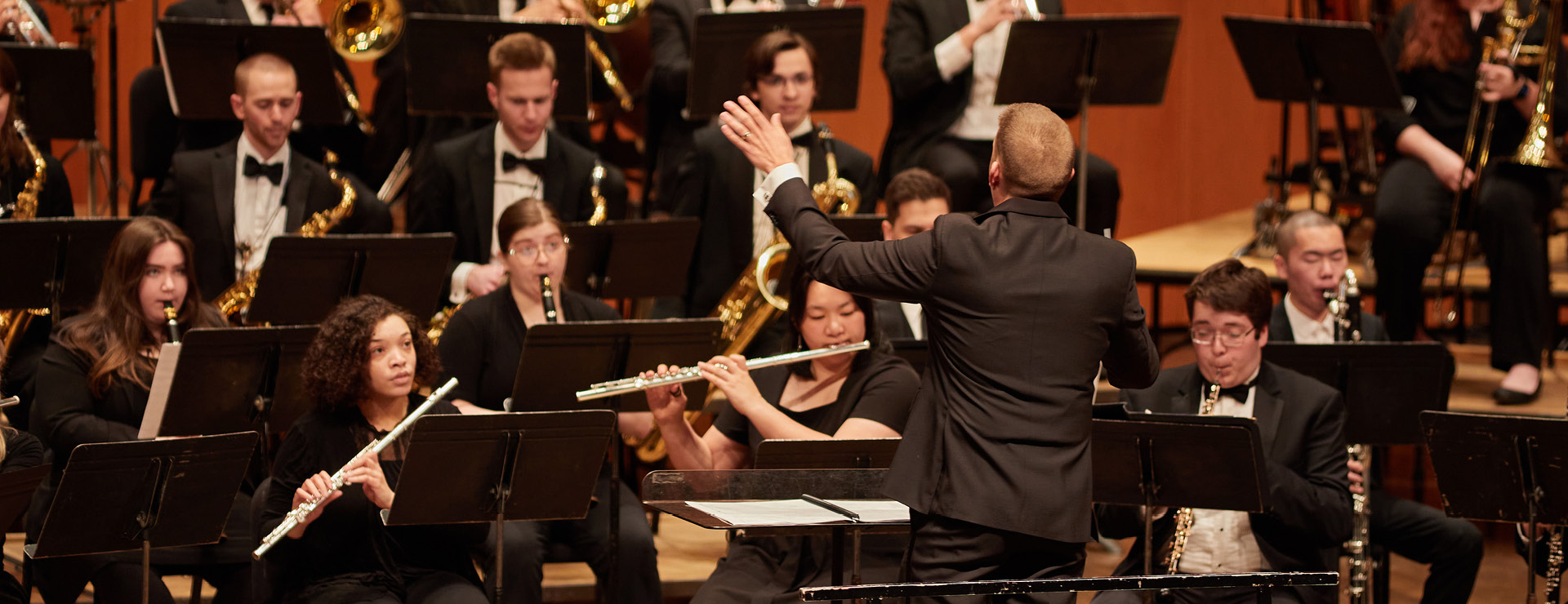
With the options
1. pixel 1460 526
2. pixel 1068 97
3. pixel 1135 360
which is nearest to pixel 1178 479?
pixel 1135 360

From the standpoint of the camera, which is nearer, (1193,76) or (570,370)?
(570,370)

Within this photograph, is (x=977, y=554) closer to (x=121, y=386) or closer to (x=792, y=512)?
(x=792, y=512)

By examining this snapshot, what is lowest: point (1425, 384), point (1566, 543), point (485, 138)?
point (1566, 543)

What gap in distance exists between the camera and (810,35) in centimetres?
497

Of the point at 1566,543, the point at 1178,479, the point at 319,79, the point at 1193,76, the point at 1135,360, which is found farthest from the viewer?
the point at 1193,76

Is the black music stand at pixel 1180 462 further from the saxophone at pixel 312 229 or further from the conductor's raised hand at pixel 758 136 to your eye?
the saxophone at pixel 312 229

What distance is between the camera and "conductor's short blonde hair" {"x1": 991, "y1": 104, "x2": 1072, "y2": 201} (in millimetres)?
2436

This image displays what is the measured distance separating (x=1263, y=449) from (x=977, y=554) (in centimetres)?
126

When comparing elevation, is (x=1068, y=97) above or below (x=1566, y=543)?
above

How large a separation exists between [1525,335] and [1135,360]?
3.12 metres

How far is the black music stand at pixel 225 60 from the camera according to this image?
15.5 feet

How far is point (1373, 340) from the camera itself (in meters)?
4.36

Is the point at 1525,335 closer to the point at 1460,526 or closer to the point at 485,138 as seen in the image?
the point at 1460,526

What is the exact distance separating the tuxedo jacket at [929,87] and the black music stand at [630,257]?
1.24m
